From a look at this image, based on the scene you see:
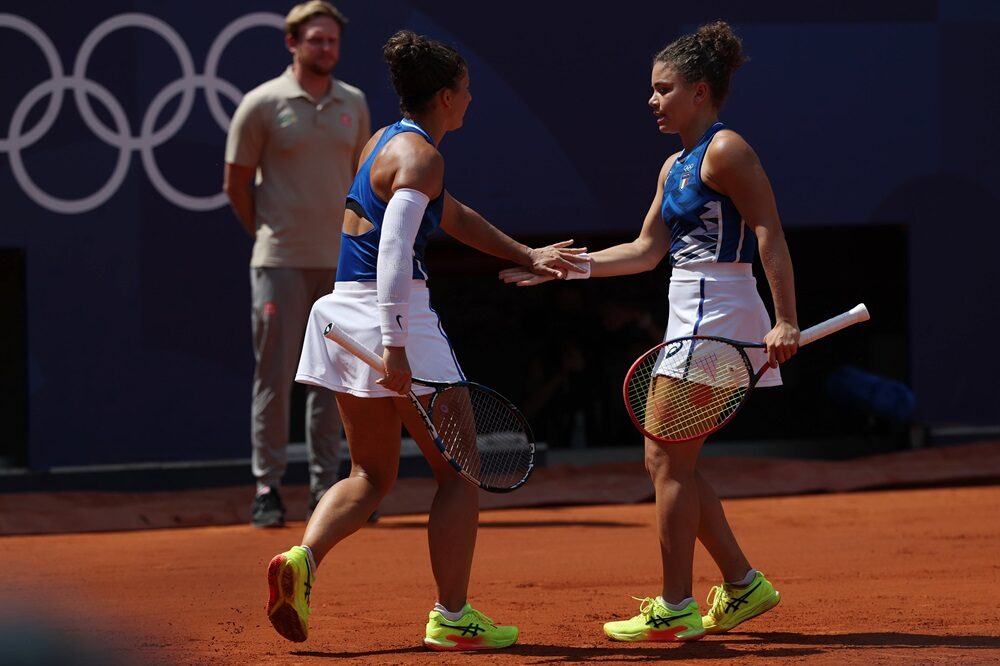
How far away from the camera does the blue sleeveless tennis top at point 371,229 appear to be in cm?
398

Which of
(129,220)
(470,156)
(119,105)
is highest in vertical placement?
(119,105)

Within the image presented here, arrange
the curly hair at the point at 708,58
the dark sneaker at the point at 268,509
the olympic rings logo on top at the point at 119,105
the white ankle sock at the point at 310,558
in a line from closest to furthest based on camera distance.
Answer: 1. the white ankle sock at the point at 310,558
2. the curly hair at the point at 708,58
3. the dark sneaker at the point at 268,509
4. the olympic rings logo on top at the point at 119,105

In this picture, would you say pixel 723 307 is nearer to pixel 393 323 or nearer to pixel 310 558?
pixel 393 323

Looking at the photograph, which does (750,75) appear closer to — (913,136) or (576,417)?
(913,136)

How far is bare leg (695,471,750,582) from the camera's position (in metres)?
4.17

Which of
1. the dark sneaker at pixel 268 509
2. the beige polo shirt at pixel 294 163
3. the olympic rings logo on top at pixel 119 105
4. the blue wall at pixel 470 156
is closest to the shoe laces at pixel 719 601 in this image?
the dark sneaker at pixel 268 509

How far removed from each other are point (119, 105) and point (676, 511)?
4897mm

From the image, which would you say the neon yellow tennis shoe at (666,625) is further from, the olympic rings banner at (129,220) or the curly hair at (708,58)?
the olympic rings banner at (129,220)

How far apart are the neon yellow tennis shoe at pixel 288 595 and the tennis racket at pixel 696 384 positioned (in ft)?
3.30

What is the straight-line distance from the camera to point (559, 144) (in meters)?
8.25

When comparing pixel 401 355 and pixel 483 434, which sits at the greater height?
pixel 401 355

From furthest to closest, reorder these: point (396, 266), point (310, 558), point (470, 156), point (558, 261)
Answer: point (470, 156)
point (558, 261)
point (310, 558)
point (396, 266)

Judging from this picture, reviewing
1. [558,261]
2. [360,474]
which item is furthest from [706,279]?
[360,474]

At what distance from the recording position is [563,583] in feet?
17.2
